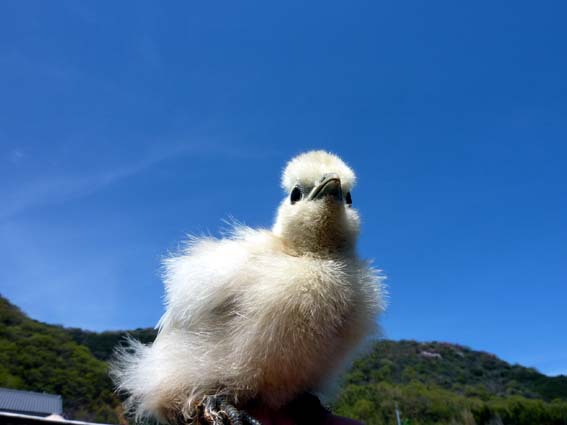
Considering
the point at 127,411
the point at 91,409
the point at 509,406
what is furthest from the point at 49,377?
the point at 127,411

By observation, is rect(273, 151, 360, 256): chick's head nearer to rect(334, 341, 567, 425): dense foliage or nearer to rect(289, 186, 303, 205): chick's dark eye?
rect(289, 186, 303, 205): chick's dark eye

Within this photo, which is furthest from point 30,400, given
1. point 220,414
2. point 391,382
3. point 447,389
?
point 220,414

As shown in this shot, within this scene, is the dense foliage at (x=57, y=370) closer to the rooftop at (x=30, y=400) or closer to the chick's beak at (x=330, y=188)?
the rooftop at (x=30, y=400)

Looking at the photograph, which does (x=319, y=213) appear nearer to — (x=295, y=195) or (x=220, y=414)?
(x=295, y=195)

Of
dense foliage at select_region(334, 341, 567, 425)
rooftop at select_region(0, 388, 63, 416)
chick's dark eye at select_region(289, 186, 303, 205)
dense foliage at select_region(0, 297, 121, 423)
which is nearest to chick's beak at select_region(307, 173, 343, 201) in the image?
chick's dark eye at select_region(289, 186, 303, 205)

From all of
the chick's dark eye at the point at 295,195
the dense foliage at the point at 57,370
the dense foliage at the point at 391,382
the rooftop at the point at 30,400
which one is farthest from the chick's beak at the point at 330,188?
the rooftop at the point at 30,400

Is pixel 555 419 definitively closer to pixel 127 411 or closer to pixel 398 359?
pixel 398 359

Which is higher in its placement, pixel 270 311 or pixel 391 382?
pixel 391 382
